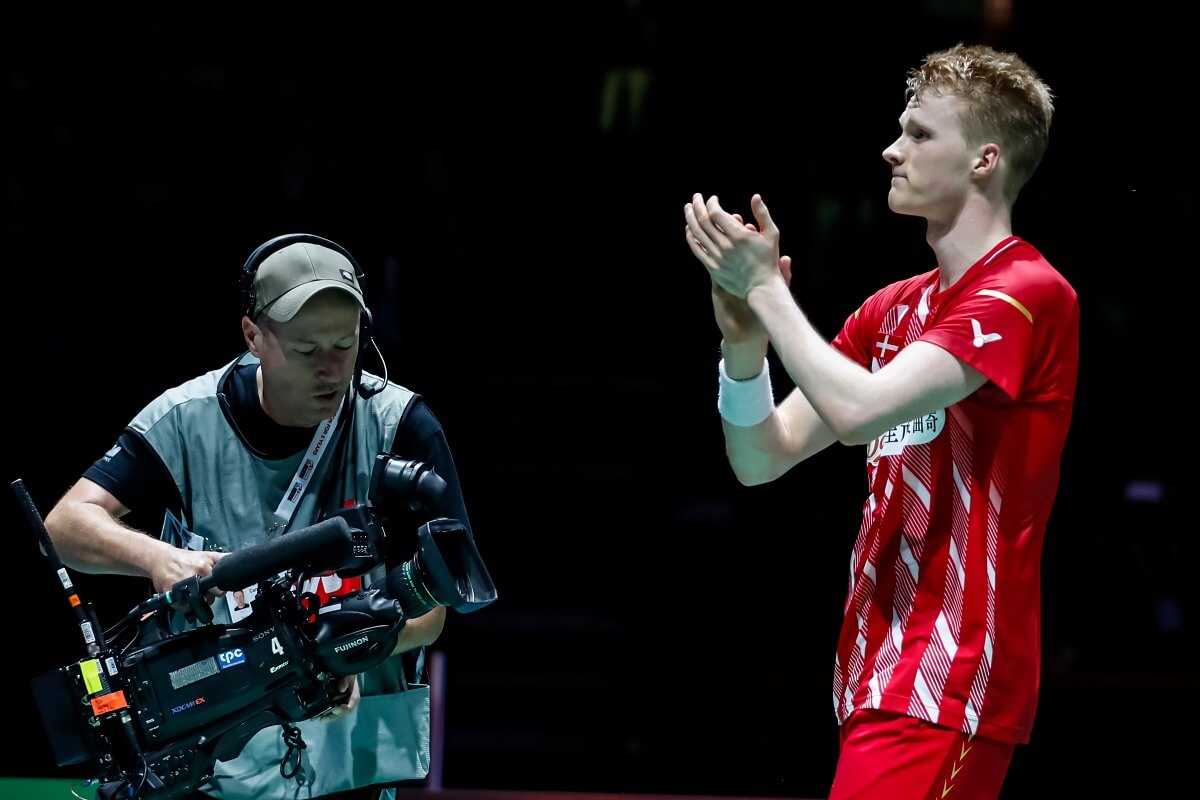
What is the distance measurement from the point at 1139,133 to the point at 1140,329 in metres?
0.85

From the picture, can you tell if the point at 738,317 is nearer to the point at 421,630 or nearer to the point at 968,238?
the point at 968,238

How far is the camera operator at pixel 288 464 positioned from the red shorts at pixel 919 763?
0.76m

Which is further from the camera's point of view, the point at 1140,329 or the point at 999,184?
the point at 1140,329

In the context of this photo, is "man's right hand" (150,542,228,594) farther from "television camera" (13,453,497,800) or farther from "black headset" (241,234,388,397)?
"black headset" (241,234,388,397)

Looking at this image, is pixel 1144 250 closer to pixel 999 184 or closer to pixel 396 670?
pixel 999 184

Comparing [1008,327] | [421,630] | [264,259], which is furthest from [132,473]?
[1008,327]

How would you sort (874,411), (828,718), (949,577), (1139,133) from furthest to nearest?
(1139,133), (828,718), (949,577), (874,411)

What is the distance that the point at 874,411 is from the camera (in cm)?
185

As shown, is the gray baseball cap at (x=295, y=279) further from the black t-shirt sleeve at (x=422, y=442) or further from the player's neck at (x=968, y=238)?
the player's neck at (x=968, y=238)

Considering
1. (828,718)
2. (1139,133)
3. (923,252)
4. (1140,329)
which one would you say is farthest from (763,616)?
(1139,133)

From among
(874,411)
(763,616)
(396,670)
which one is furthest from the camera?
(763,616)

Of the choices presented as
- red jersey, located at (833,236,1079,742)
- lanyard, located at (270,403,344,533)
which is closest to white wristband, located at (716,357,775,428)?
red jersey, located at (833,236,1079,742)

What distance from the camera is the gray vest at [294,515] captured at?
232 centimetres

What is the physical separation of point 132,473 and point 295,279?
1.53 feet
